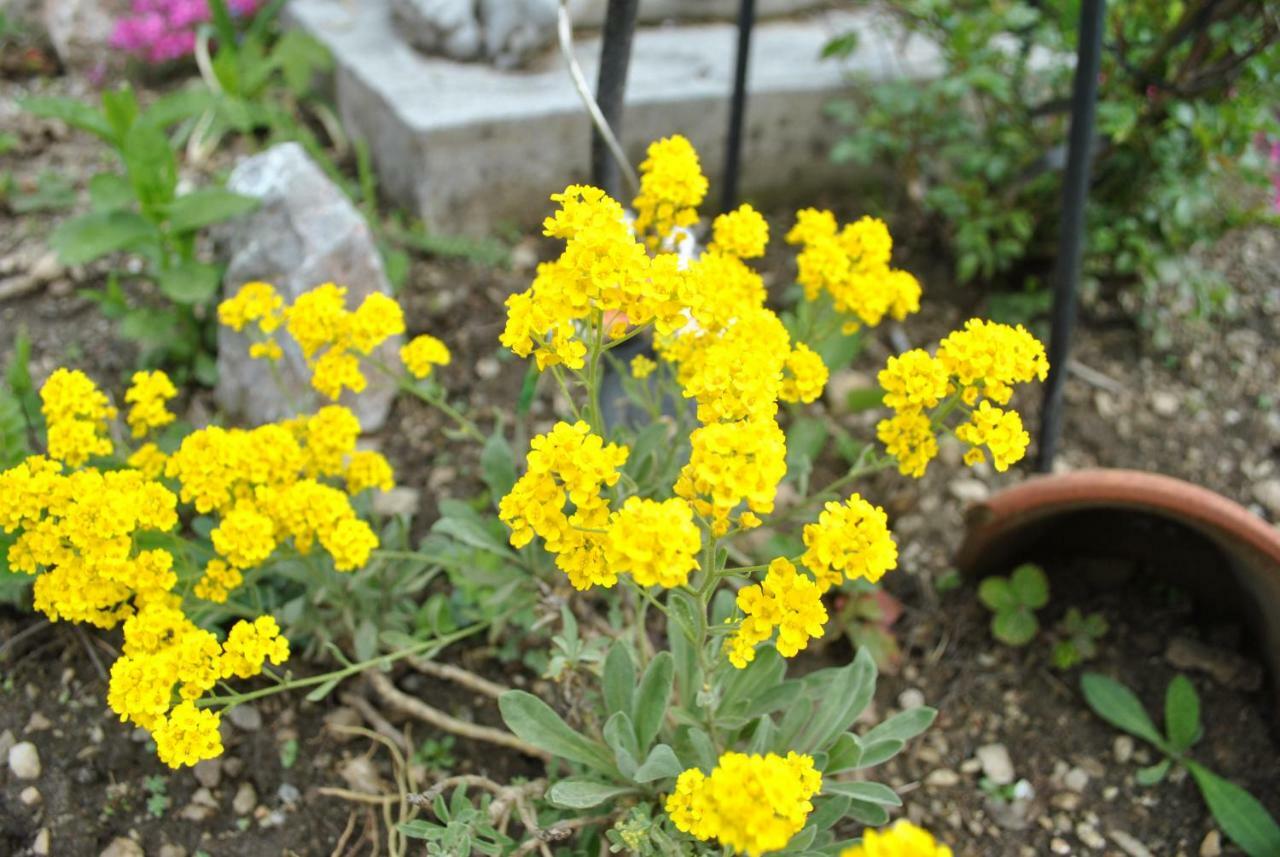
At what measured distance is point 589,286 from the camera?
1557mm

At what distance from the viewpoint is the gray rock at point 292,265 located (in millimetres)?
2715

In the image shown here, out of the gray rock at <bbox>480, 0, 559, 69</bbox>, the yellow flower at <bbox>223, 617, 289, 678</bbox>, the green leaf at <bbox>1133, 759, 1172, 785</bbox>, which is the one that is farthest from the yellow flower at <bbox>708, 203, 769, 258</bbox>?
the gray rock at <bbox>480, 0, 559, 69</bbox>

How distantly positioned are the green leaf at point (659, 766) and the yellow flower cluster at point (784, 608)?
0.28m

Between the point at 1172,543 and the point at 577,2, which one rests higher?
the point at 577,2

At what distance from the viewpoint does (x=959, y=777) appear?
2277 millimetres

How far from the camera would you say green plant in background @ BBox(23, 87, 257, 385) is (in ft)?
8.57

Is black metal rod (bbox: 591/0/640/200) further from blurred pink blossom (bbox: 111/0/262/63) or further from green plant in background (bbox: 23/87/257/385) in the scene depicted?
blurred pink blossom (bbox: 111/0/262/63)

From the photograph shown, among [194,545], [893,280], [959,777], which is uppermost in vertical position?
[893,280]

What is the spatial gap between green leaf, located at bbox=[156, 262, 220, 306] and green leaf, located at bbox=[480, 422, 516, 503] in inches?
31.5

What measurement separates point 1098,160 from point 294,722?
2307mm

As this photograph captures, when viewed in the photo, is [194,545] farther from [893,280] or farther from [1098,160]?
[1098,160]

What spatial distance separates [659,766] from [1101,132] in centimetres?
190

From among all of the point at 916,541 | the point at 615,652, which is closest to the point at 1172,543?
the point at 916,541

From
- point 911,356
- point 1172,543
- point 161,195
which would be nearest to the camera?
Result: point 911,356
